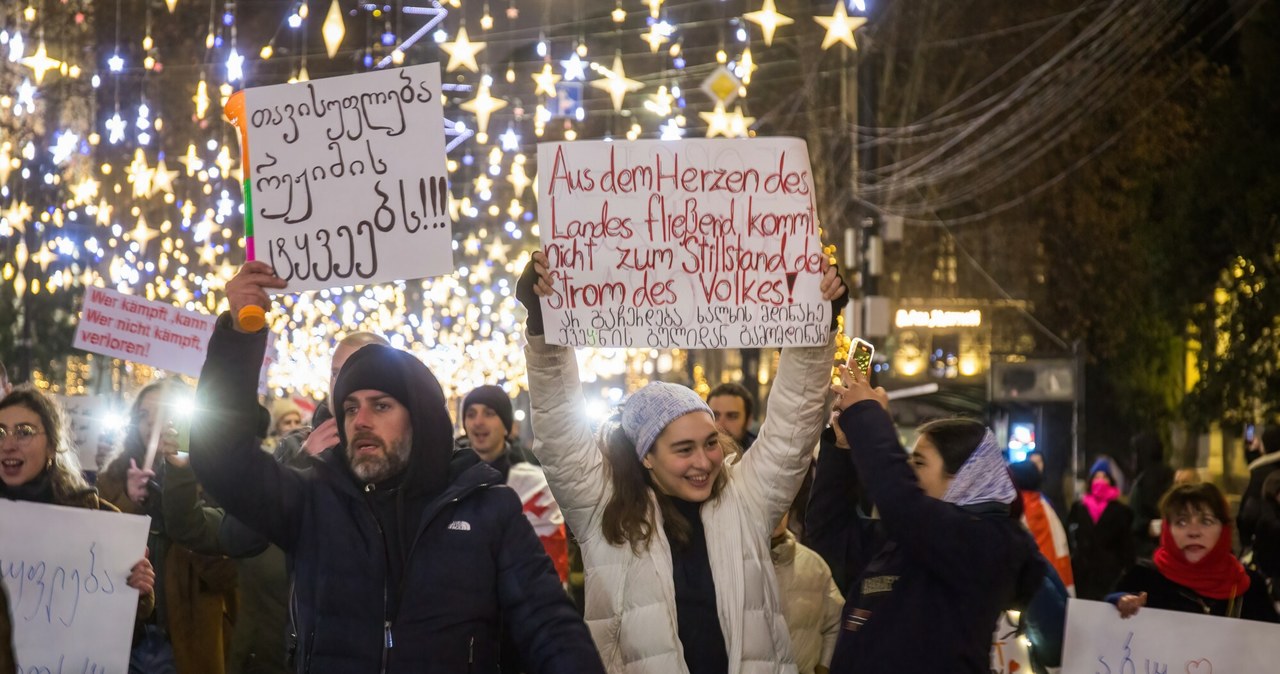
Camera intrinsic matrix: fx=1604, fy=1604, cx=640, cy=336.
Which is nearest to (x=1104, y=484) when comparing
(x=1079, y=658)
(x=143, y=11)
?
(x=1079, y=658)

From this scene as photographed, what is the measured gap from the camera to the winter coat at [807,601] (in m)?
5.68

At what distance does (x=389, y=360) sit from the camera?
14.1 feet

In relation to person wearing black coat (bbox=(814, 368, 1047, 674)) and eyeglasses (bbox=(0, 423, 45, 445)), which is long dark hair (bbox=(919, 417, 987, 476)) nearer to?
person wearing black coat (bbox=(814, 368, 1047, 674))

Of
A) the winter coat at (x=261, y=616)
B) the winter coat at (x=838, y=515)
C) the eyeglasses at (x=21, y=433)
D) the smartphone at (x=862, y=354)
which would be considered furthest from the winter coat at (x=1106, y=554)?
the eyeglasses at (x=21, y=433)

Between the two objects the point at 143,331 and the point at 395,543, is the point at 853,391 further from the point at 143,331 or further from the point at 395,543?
the point at 143,331

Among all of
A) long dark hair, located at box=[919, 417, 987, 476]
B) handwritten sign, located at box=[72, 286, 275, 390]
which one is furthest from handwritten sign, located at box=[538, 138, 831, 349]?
handwritten sign, located at box=[72, 286, 275, 390]

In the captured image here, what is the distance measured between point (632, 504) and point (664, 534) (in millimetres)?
136

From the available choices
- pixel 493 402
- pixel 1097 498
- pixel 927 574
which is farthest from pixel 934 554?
pixel 1097 498

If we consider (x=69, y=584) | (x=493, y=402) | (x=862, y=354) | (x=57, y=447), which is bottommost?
(x=69, y=584)

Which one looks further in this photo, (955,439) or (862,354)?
(862,354)

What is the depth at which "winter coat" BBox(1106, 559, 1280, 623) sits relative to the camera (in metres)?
6.07

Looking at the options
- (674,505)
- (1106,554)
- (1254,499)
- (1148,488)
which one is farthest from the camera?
(1148,488)

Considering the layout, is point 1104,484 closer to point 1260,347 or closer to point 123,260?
point 1260,347

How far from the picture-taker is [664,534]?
16.3ft
